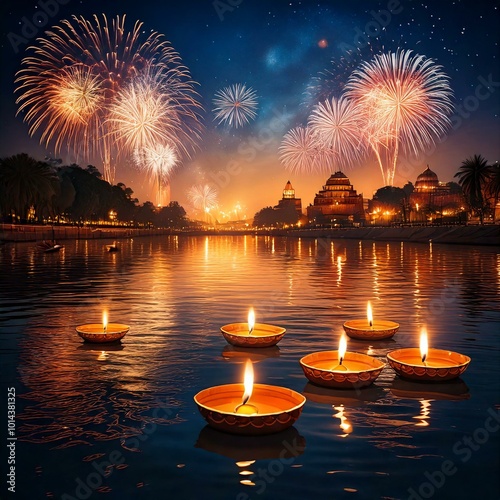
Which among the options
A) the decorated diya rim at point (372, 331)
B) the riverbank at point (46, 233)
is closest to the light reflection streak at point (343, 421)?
the decorated diya rim at point (372, 331)

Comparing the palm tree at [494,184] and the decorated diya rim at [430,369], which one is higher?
the palm tree at [494,184]

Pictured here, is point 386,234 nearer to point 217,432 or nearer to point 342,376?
point 342,376

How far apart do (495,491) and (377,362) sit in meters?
3.96

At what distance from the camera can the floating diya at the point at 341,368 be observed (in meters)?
9.74

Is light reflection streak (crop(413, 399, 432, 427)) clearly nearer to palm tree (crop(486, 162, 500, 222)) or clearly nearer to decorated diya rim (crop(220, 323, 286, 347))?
decorated diya rim (crop(220, 323, 286, 347))

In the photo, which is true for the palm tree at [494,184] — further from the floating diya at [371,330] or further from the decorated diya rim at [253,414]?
the decorated diya rim at [253,414]

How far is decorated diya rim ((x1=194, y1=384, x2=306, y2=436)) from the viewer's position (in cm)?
764

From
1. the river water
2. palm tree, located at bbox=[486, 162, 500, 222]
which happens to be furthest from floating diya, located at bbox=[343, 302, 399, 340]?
palm tree, located at bbox=[486, 162, 500, 222]

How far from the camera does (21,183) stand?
3632 inches

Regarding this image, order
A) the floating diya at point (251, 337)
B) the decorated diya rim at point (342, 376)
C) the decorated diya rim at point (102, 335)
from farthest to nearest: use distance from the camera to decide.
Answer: the decorated diya rim at point (102, 335), the floating diya at point (251, 337), the decorated diya rim at point (342, 376)

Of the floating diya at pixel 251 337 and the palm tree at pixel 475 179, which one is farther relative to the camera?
the palm tree at pixel 475 179

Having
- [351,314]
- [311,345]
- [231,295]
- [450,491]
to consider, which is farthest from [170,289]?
[450,491]

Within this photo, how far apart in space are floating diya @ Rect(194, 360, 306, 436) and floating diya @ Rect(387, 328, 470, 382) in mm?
2851

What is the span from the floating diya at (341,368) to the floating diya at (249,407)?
1470 millimetres
